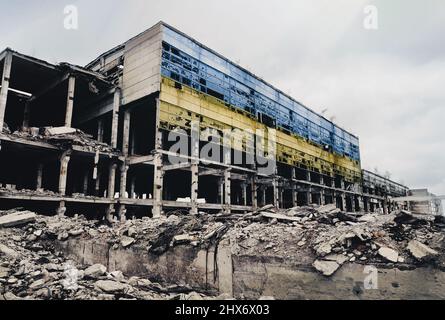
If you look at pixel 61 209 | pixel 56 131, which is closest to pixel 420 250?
pixel 61 209

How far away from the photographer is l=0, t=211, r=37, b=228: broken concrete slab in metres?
11.2

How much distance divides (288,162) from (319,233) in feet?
68.4

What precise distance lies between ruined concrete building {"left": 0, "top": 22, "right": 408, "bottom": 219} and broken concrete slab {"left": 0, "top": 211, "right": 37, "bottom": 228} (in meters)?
3.05

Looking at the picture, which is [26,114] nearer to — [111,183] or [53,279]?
[111,183]

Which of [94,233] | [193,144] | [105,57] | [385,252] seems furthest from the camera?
[105,57]

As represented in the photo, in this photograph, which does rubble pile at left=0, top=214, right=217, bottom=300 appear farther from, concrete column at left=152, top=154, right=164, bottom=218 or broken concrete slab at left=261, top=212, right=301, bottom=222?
concrete column at left=152, top=154, right=164, bottom=218

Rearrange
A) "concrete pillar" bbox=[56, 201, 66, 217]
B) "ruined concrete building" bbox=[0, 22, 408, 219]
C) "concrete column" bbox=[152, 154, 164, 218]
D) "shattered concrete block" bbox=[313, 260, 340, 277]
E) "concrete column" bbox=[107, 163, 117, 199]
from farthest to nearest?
"concrete column" bbox=[107, 163, 117, 199], "ruined concrete building" bbox=[0, 22, 408, 219], "concrete column" bbox=[152, 154, 164, 218], "concrete pillar" bbox=[56, 201, 66, 217], "shattered concrete block" bbox=[313, 260, 340, 277]

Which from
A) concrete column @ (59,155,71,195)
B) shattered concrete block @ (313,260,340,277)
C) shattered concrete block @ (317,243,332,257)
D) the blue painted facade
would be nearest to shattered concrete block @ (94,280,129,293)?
shattered concrete block @ (313,260,340,277)

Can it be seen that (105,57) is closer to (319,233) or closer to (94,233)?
(94,233)

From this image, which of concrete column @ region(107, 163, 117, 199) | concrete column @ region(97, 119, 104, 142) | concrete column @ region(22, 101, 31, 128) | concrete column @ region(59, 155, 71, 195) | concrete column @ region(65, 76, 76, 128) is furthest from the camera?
concrete column @ region(22, 101, 31, 128)

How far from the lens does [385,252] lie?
21.1 feet

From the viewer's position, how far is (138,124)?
23047mm
